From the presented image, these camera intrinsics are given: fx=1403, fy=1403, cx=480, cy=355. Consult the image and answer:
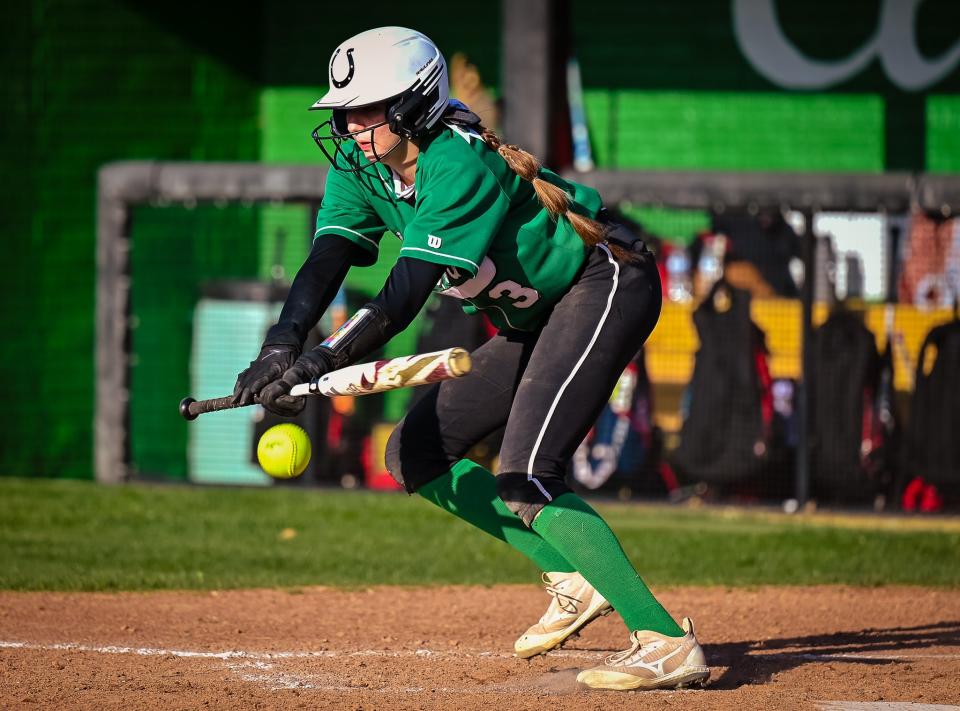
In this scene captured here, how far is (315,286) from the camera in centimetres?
440

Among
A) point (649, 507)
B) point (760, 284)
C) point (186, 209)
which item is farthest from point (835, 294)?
point (186, 209)

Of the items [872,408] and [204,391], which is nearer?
[872,408]

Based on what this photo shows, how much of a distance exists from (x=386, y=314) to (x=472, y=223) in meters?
0.36

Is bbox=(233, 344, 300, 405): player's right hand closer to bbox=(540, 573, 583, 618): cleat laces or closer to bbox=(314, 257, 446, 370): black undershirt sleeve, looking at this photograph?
bbox=(314, 257, 446, 370): black undershirt sleeve

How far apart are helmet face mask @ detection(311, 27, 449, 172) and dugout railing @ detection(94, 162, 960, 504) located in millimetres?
5243

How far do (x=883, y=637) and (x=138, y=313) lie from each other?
6.27 metres

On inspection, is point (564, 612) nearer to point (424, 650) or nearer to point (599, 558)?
point (599, 558)

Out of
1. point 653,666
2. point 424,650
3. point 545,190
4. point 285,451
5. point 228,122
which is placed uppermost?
point 228,122

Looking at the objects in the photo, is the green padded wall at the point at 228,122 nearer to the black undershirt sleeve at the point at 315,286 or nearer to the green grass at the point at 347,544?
the green grass at the point at 347,544

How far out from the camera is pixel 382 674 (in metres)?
4.67

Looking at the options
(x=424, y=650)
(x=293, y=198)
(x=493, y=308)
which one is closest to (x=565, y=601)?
(x=424, y=650)

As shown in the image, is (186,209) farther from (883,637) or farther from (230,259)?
(883,637)

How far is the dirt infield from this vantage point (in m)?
4.30

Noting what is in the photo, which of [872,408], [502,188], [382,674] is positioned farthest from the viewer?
[872,408]
